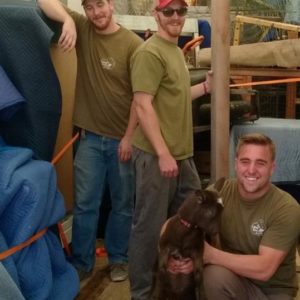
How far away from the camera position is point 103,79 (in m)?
3.04

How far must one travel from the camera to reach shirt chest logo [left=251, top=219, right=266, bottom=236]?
2.23 meters

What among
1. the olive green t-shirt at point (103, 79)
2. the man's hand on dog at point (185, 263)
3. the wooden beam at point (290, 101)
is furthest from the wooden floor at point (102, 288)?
the wooden beam at point (290, 101)

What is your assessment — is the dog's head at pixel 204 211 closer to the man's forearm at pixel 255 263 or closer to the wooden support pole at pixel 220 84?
the man's forearm at pixel 255 263

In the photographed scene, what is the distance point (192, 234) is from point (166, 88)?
2.79 ft

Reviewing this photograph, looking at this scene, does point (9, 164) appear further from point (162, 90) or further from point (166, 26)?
point (166, 26)

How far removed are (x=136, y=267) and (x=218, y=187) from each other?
75 centimetres

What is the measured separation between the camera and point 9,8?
2715 millimetres

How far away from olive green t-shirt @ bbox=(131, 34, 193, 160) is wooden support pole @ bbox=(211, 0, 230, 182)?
0.81 ft

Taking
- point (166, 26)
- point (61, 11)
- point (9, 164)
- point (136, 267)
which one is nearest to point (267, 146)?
point (166, 26)

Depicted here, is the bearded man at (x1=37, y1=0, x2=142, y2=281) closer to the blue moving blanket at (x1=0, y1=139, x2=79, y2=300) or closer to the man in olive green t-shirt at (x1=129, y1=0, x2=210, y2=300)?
the man in olive green t-shirt at (x1=129, y1=0, x2=210, y2=300)

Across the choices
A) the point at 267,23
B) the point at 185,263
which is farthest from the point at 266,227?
the point at 267,23

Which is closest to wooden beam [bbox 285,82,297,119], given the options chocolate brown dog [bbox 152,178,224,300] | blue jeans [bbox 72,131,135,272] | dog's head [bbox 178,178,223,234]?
blue jeans [bbox 72,131,135,272]

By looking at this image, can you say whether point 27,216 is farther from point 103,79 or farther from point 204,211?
point 103,79

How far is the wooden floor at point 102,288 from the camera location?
3.08 m
